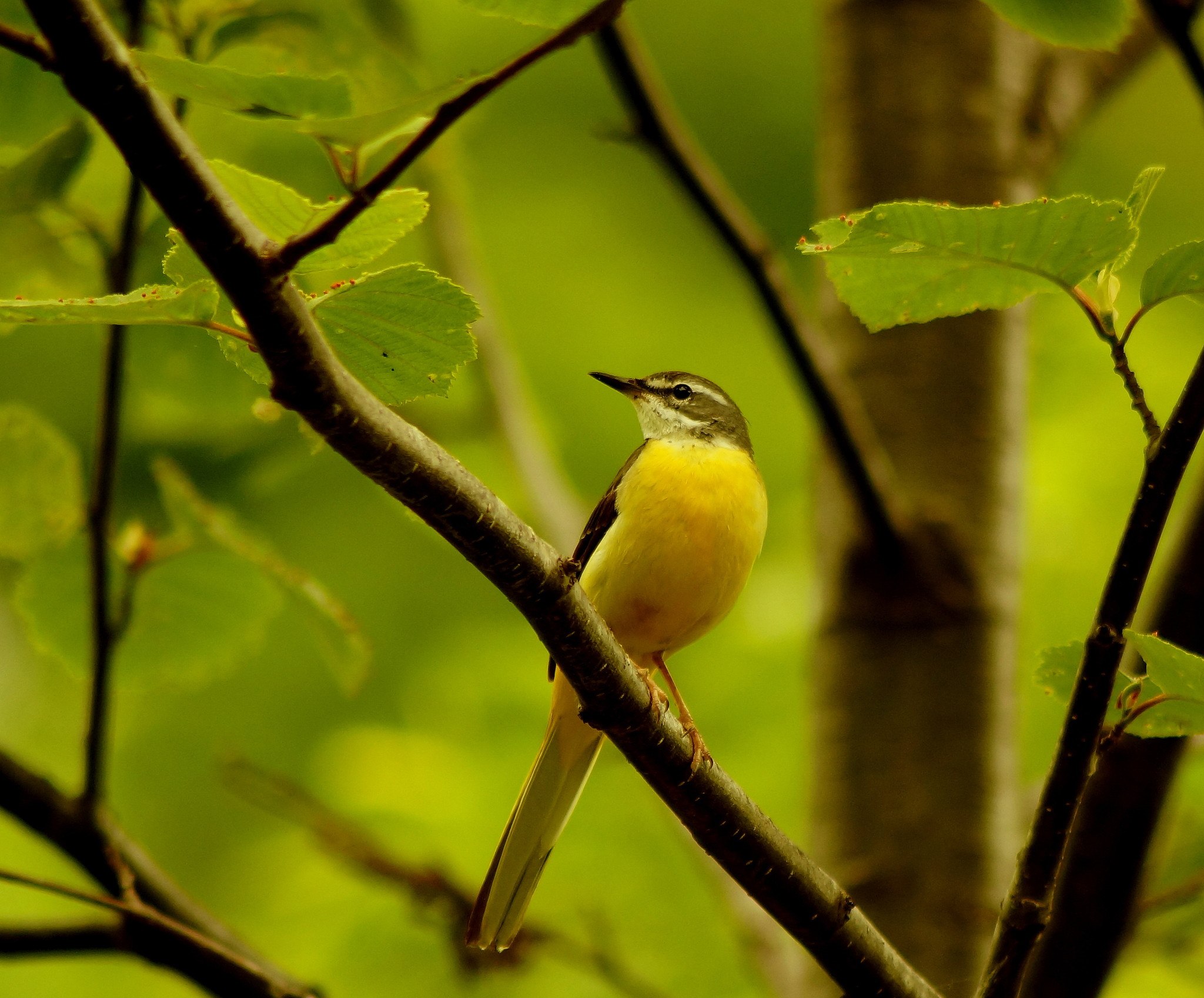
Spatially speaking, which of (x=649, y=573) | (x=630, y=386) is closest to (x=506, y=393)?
(x=630, y=386)

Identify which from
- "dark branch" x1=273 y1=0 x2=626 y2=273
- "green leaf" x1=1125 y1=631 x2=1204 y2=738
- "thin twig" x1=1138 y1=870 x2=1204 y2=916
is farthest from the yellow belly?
"dark branch" x1=273 y1=0 x2=626 y2=273

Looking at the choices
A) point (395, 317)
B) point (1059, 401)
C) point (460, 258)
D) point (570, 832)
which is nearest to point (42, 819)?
point (395, 317)

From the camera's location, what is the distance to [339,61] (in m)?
3.06

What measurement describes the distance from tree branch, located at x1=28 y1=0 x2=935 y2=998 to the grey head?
268 centimetres

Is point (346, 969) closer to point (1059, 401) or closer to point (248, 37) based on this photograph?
point (248, 37)

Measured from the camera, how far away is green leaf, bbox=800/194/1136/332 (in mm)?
1899

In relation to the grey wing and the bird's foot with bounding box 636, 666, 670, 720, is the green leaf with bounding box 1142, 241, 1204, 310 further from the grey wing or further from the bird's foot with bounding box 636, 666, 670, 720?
the grey wing

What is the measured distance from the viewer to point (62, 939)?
3180 millimetres

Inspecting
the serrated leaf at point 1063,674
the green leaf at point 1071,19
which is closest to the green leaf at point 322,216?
the green leaf at point 1071,19

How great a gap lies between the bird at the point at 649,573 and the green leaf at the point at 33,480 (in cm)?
153

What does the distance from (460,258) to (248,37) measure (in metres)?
2.64

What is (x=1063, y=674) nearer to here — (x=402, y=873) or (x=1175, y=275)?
(x=1175, y=275)

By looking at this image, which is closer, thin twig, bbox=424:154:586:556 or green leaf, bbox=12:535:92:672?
green leaf, bbox=12:535:92:672

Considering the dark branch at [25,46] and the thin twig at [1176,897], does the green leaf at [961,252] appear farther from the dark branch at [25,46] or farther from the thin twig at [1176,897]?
the thin twig at [1176,897]
